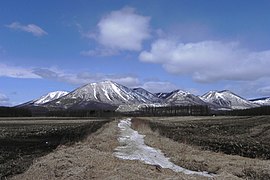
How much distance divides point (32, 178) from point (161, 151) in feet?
A: 36.1

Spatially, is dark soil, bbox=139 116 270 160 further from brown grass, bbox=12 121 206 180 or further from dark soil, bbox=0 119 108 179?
brown grass, bbox=12 121 206 180

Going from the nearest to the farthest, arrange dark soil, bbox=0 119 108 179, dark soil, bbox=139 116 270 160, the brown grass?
the brown grass, dark soil, bbox=0 119 108 179, dark soil, bbox=139 116 270 160

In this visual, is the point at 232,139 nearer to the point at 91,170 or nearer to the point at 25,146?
the point at 25,146

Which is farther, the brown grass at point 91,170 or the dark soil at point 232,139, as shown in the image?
the dark soil at point 232,139

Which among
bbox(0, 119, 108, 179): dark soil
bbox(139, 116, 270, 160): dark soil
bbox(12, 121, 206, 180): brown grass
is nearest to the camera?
bbox(12, 121, 206, 180): brown grass

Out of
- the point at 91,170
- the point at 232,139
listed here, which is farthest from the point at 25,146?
the point at 91,170

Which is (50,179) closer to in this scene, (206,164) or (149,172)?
(149,172)

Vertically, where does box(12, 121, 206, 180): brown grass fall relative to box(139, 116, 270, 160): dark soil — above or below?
below

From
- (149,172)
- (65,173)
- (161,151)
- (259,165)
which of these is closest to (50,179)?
(65,173)

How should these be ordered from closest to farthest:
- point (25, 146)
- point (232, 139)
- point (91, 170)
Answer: point (91, 170), point (25, 146), point (232, 139)

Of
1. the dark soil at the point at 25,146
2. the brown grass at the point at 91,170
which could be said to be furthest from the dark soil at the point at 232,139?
the brown grass at the point at 91,170

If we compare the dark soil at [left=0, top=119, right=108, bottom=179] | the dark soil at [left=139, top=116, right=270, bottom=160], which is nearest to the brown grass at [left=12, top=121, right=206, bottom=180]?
the dark soil at [left=0, top=119, right=108, bottom=179]

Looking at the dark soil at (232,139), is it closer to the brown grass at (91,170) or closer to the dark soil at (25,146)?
the dark soil at (25,146)

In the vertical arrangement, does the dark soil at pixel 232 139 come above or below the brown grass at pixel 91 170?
above
